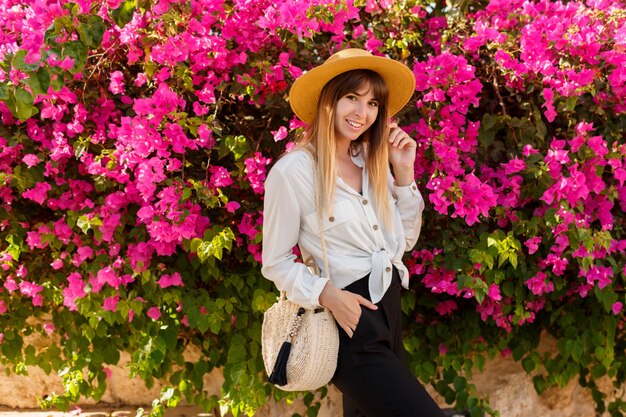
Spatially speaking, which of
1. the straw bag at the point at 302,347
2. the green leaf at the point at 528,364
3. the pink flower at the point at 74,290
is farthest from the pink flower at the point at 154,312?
the green leaf at the point at 528,364

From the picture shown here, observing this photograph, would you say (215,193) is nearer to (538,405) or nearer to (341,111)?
(341,111)

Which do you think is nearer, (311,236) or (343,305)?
(343,305)

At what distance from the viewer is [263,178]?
10.6 ft

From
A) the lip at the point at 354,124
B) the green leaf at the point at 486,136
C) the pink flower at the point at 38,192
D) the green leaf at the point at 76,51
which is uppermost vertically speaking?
the green leaf at the point at 76,51

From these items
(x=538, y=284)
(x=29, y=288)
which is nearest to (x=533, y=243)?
(x=538, y=284)

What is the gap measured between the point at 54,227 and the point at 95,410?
1310mm

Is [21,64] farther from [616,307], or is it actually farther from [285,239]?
[616,307]

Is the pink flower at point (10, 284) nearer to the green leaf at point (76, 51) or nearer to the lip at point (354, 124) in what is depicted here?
the green leaf at point (76, 51)

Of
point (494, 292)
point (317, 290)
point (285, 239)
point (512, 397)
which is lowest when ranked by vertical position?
point (512, 397)

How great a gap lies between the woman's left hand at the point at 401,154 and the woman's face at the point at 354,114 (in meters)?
0.19

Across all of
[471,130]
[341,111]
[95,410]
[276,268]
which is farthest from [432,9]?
[95,410]

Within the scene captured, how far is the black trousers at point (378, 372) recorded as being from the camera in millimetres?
2201

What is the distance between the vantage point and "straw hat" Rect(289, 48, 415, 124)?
8.20ft

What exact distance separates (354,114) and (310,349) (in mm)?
741
